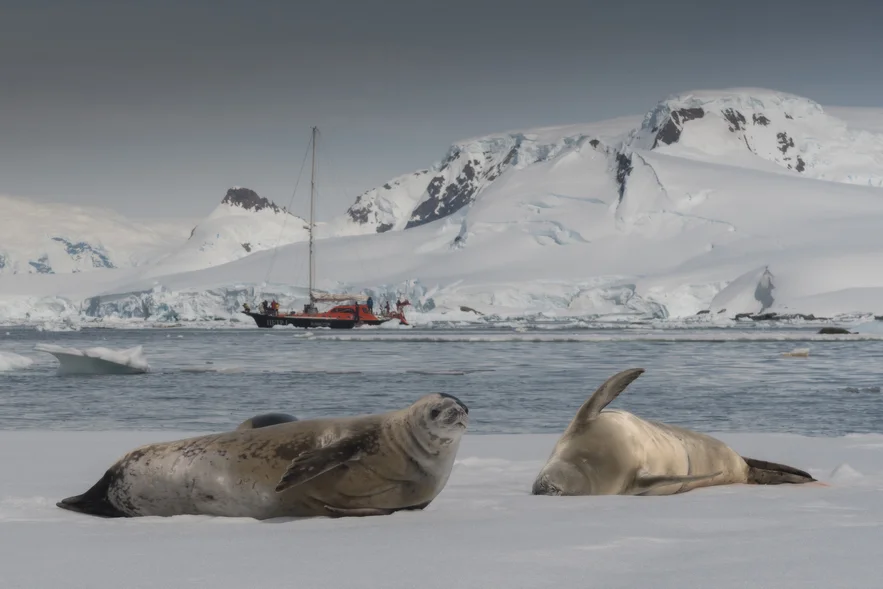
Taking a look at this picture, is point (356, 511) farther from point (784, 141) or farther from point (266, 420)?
point (784, 141)

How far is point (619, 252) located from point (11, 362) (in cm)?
9443

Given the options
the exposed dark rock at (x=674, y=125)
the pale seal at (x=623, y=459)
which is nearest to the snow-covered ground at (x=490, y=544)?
the pale seal at (x=623, y=459)

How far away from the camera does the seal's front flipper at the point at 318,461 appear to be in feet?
13.0

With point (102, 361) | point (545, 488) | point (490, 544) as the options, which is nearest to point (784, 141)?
point (102, 361)

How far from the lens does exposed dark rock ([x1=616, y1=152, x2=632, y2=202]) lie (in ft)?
386

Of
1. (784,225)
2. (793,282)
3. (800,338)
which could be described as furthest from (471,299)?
(800,338)

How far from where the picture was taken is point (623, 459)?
4.94 meters

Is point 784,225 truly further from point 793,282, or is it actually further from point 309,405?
point 309,405

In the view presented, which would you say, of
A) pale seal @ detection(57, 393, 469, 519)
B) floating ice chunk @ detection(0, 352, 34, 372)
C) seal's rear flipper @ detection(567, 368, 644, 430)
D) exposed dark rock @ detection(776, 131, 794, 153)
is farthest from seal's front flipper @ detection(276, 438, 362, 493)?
exposed dark rock @ detection(776, 131, 794, 153)

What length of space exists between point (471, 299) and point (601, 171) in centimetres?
4129

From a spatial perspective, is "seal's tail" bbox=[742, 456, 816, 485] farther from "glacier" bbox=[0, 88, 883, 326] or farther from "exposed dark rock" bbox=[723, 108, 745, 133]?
"exposed dark rock" bbox=[723, 108, 745, 133]

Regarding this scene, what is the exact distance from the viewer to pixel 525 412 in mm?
12336

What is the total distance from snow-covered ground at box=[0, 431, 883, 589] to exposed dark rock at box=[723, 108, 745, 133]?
168 metres

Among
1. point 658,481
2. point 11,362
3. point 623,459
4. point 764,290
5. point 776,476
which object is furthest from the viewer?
point 764,290
